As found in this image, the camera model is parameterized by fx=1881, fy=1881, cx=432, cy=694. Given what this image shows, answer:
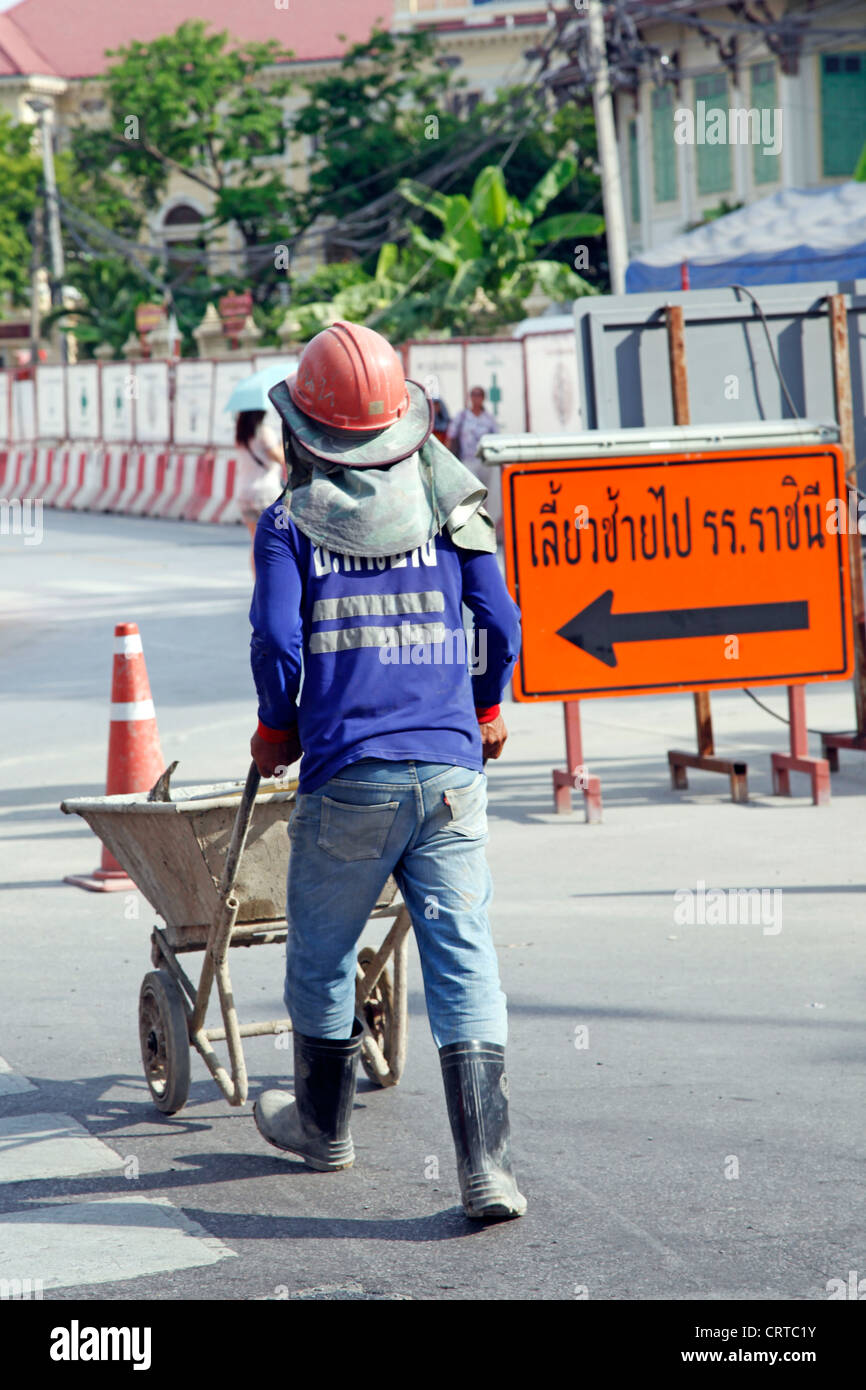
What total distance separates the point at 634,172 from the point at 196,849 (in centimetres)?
4204

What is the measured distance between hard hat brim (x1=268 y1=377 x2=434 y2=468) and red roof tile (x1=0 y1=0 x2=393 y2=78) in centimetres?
7477

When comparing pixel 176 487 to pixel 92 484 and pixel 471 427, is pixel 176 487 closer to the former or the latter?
pixel 92 484

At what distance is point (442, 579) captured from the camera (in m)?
4.29

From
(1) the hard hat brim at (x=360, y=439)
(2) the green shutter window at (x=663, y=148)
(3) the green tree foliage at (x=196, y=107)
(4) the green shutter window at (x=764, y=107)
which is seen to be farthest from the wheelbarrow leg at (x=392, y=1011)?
(3) the green tree foliage at (x=196, y=107)

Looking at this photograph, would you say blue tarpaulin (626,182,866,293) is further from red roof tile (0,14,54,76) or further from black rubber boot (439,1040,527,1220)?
red roof tile (0,14,54,76)

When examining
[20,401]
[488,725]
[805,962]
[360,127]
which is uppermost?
[360,127]

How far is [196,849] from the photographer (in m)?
4.84

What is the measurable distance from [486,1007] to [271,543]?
115cm

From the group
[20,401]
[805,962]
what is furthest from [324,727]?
[20,401]

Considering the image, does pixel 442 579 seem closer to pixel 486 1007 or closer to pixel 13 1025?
pixel 486 1007

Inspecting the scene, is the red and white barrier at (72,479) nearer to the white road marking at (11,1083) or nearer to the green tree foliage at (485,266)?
the green tree foliage at (485,266)

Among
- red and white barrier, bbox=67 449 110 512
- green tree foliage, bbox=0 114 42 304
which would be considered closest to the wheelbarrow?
red and white barrier, bbox=67 449 110 512

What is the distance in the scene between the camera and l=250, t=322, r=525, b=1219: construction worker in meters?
4.20

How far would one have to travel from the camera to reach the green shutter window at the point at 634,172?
44250 mm
